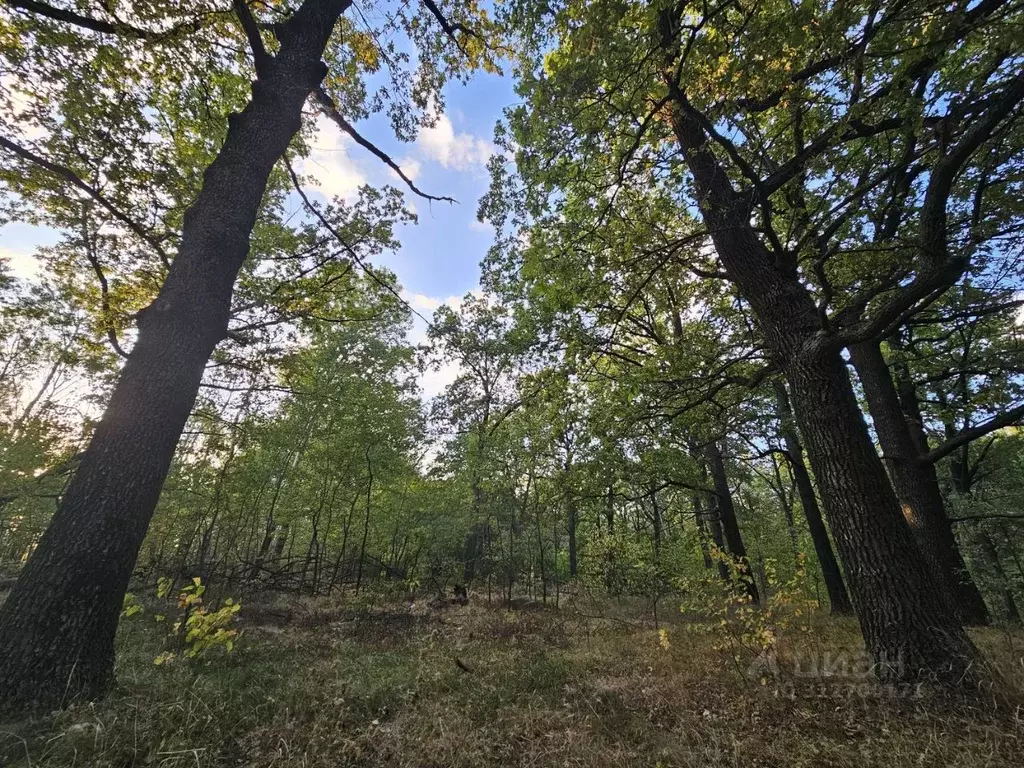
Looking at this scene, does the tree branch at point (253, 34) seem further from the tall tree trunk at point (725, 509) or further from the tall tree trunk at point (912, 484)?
the tall tree trunk at point (725, 509)

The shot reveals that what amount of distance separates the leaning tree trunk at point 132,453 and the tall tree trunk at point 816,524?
10005 mm

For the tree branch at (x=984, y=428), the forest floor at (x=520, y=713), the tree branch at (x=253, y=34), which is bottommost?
the forest floor at (x=520, y=713)

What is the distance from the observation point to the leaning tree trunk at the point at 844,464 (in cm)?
353

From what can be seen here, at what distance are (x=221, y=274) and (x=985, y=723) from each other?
7312 mm

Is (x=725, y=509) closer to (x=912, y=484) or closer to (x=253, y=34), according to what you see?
(x=912, y=484)

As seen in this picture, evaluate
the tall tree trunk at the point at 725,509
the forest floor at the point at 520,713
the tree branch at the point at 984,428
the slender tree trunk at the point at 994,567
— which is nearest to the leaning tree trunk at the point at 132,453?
the forest floor at the point at 520,713

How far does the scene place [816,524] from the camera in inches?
415

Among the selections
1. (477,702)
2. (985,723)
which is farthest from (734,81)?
(477,702)

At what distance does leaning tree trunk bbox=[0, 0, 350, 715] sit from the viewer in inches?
115

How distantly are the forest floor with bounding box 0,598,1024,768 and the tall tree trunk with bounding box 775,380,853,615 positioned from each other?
404cm

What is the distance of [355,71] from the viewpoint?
6996 millimetres

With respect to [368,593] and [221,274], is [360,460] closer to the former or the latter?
[368,593]

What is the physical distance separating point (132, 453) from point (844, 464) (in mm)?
6476

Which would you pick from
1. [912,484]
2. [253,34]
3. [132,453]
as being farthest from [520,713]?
[253,34]
